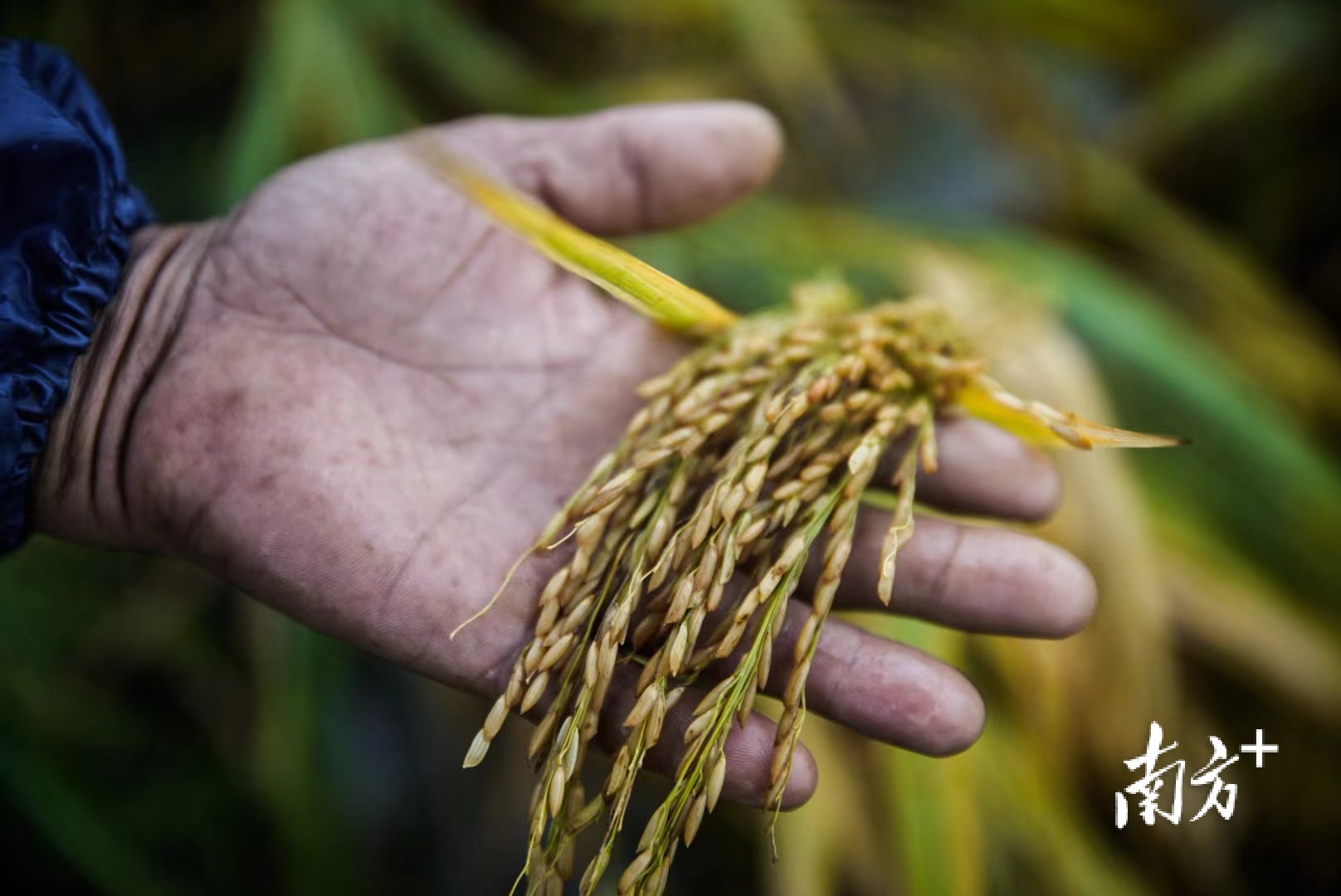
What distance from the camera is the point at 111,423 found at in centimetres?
101

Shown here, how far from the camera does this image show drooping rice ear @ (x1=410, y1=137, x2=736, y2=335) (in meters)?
0.86

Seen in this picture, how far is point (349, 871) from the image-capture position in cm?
140

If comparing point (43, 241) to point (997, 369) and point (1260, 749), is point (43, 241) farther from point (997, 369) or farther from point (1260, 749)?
point (1260, 749)

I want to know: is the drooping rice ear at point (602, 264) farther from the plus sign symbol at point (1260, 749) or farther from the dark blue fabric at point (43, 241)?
the plus sign symbol at point (1260, 749)

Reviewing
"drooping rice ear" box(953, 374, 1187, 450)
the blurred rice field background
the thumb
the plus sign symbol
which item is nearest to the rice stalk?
"drooping rice ear" box(953, 374, 1187, 450)

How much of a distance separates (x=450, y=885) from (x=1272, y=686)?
4.18ft

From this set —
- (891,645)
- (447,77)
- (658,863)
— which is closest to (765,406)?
(891,645)

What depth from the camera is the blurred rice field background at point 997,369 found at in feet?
4.21

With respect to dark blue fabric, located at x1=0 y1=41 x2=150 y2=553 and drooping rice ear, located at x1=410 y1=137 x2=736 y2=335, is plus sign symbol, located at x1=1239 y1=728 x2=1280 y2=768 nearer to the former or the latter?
drooping rice ear, located at x1=410 y1=137 x2=736 y2=335

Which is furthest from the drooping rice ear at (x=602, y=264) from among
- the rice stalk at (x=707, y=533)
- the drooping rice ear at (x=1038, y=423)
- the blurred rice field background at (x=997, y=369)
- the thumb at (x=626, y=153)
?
the blurred rice field background at (x=997, y=369)

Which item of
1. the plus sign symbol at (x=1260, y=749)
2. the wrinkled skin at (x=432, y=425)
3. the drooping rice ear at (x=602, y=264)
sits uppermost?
the drooping rice ear at (x=602, y=264)

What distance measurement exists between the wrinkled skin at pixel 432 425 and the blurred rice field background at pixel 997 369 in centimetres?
22

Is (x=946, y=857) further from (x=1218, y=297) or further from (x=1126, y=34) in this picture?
(x=1126, y=34)

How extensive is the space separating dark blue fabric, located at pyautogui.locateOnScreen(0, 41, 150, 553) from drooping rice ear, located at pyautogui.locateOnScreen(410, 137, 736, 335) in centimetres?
34
